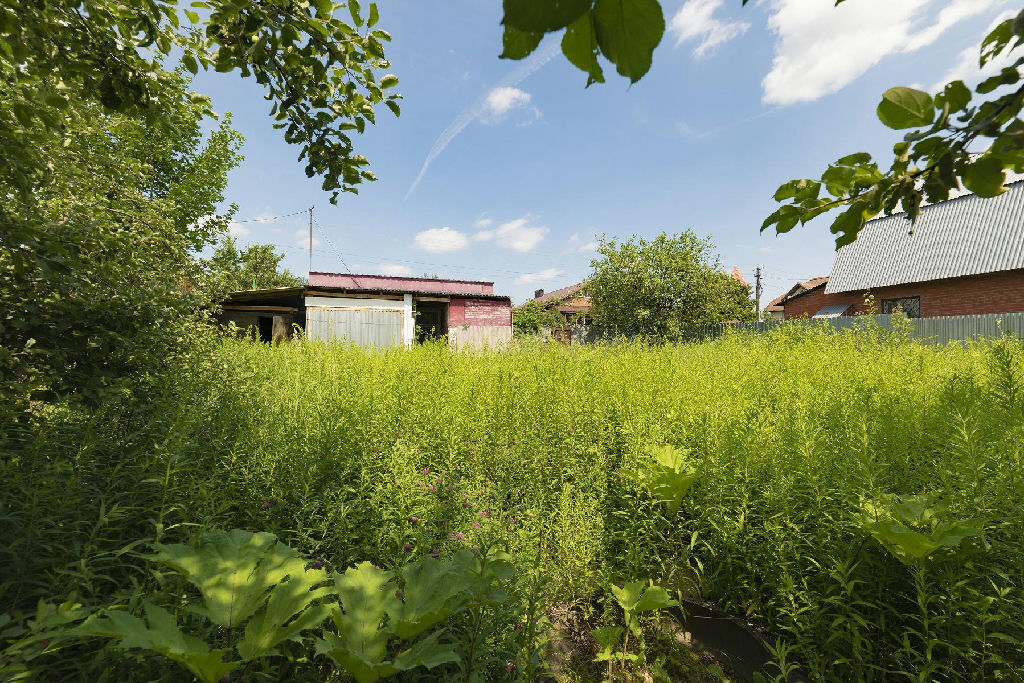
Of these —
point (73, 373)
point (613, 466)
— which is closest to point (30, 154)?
point (73, 373)

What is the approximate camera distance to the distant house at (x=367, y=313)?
13.7 m

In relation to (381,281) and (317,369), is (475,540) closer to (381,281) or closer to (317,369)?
(317,369)

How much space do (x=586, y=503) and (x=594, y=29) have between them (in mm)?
2480

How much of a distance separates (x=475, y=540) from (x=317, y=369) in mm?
4413

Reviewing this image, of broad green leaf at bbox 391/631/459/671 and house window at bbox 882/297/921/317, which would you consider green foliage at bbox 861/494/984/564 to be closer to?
broad green leaf at bbox 391/631/459/671

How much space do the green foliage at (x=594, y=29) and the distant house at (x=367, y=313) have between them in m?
11.7

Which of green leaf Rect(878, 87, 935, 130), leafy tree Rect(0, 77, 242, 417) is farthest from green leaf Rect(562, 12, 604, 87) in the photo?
leafy tree Rect(0, 77, 242, 417)

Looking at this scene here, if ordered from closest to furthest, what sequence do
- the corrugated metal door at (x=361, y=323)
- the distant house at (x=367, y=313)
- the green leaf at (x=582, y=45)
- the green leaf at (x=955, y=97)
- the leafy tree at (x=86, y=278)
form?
the green leaf at (x=582, y=45) → the green leaf at (x=955, y=97) → the leafy tree at (x=86, y=278) → the corrugated metal door at (x=361, y=323) → the distant house at (x=367, y=313)

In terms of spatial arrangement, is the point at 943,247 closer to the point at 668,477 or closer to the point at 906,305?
the point at 906,305

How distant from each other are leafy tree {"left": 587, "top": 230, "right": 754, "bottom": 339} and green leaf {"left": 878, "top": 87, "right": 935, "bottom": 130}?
16.0 m

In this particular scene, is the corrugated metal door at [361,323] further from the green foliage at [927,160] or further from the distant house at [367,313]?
the green foliage at [927,160]

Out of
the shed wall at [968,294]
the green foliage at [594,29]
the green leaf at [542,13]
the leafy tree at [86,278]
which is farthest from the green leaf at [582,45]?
the shed wall at [968,294]

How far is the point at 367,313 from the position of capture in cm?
1422

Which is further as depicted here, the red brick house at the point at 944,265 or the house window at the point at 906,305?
the house window at the point at 906,305
